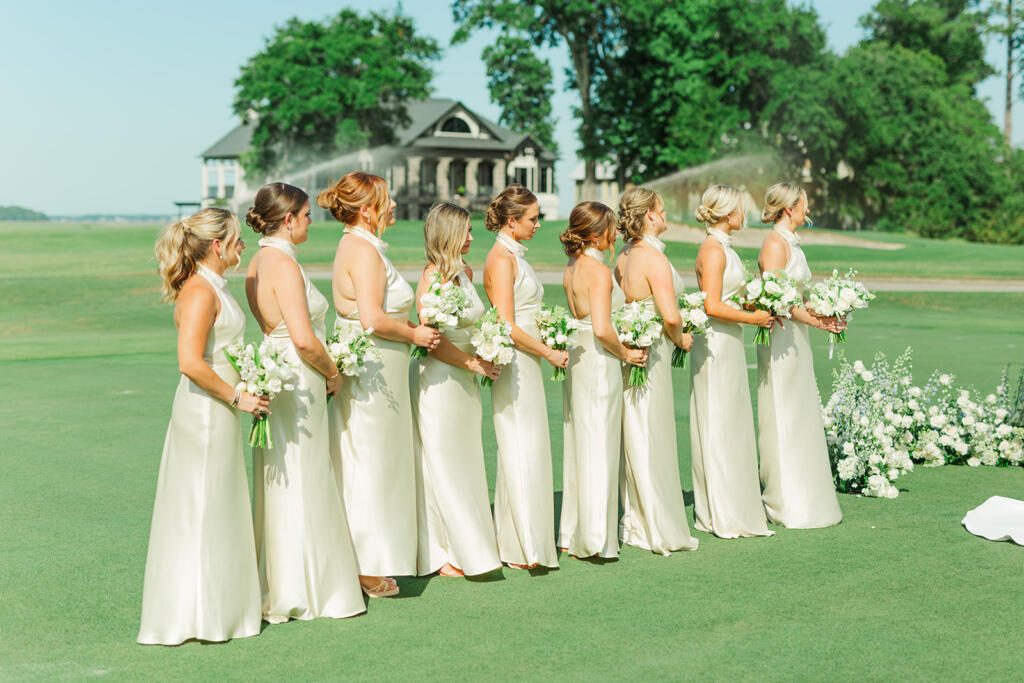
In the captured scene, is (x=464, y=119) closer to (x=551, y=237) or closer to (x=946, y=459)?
(x=551, y=237)

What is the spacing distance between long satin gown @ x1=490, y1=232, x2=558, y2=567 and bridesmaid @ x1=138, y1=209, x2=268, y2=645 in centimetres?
194

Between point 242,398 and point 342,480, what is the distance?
1116mm

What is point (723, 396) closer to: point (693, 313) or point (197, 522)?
point (693, 313)

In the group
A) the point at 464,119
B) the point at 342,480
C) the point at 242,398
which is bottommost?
the point at 342,480

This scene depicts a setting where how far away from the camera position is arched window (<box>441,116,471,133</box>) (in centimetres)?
8744

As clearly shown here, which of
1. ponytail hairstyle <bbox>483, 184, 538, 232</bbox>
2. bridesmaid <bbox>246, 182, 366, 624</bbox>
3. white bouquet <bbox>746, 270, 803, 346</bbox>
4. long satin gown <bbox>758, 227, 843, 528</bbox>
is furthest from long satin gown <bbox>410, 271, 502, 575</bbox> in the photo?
long satin gown <bbox>758, 227, 843, 528</bbox>

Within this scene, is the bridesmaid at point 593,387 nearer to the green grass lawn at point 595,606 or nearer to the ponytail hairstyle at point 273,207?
the green grass lawn at point 595,606

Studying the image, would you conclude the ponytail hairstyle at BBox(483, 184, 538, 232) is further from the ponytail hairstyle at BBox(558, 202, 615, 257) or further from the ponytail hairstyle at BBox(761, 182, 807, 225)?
the ponytail hairstyle at BBox(761, 182, 807, 225)

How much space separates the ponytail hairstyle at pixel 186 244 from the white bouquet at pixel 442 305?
127 cm

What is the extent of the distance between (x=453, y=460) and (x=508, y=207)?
1674 millimetres

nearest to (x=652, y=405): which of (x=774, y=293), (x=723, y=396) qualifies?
(x=723, y=396)

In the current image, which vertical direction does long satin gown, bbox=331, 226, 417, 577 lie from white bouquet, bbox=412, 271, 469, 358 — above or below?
below

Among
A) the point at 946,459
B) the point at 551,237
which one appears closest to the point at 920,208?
the point at 551,237

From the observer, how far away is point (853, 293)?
27.2ft
